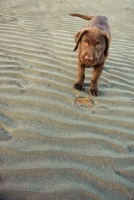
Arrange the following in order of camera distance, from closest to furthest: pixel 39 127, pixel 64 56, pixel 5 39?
pixel 39 127, pixel 64 56, pixel 5 39

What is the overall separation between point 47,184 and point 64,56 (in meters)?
2.57

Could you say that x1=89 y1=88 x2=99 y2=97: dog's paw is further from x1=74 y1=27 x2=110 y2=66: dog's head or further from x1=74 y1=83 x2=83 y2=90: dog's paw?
x1=74 y1=27 x2=110 y2=66: dog's head

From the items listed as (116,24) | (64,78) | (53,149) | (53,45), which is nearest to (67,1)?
(116,24)

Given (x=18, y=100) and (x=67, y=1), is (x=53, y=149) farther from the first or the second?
(x=67, y=1)

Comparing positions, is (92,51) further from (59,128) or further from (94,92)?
(59,128)

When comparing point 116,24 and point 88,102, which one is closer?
point 88,102

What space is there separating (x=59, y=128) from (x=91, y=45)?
1.33 metres

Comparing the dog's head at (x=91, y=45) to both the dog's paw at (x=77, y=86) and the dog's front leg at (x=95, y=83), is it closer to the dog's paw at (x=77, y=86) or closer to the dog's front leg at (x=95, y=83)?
the dog's front leg at (x=95, y=83)

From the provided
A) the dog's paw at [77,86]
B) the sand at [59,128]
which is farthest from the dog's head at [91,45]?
the sand at [59,128]

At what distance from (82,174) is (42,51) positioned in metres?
2.57

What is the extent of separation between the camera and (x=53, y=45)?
13.6ft

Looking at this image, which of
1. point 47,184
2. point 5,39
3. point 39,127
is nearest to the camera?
point 47,184

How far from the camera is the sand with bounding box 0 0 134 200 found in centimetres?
163

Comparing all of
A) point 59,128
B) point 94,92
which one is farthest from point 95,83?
point 59,128
